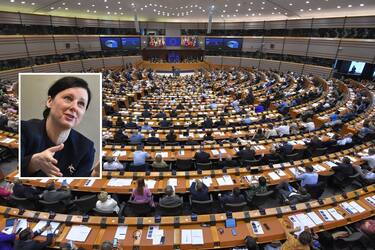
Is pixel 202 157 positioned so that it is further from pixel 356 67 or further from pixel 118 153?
pixel 356 67

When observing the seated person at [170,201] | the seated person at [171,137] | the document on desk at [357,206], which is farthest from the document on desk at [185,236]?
the seated person at [171,137]

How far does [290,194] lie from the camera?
6.98m

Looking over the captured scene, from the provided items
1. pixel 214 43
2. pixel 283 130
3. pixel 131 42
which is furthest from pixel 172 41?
pixel 283 130

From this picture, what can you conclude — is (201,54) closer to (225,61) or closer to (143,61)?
(225,61)

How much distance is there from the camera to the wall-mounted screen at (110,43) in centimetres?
4019

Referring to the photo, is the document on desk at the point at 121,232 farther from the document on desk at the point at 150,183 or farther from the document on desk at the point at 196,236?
the document on desk at the point at 150,183

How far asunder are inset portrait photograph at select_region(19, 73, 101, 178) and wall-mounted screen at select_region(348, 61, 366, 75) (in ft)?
100

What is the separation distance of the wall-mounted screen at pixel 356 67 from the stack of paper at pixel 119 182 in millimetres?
28155

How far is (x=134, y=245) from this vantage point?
5.24 meters

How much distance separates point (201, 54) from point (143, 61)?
36.1 ft

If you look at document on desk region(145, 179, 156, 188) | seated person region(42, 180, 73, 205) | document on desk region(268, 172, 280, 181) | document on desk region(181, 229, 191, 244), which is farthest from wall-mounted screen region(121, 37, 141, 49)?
document on desk region(181, 229, 191, 244)

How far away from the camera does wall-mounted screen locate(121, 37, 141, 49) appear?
1686 inches

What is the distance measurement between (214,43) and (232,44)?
11.4ft

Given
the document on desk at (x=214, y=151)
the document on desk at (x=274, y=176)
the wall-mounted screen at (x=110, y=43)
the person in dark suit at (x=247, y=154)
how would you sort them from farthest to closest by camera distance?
the wall-mounted screen at (x=110, y=43) < the document on desk at (x=214, y=151) < the person in dark suit at (x=247, y=154) < the document on desk at (x=274, y=176)
